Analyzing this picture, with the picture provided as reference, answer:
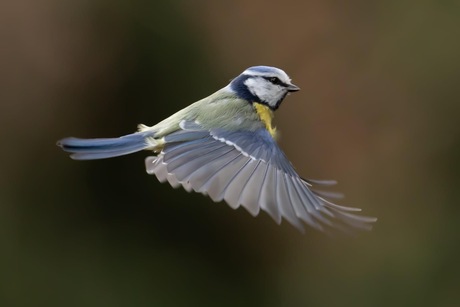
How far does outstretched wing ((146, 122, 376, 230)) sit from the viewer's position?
1922 millimetres

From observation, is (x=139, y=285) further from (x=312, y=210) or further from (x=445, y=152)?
(x=312, y=210)

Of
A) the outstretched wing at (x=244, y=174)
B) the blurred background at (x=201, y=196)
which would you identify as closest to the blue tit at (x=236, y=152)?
the outstretched wing at (x=244, y=174)

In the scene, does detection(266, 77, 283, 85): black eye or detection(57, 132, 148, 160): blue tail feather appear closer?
detection(57, 132, 148, 160): blue tail feather

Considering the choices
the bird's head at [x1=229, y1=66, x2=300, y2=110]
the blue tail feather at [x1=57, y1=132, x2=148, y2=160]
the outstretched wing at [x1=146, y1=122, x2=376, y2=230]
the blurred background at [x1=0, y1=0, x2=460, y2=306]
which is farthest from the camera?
the blurred background at [x1=0, y1=0, x2=460, y2=306]

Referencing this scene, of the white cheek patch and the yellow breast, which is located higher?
the white cheek patch

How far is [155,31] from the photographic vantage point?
12.8 ft

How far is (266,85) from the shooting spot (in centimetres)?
233

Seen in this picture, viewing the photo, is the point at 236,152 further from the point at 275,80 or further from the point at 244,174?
the point at 275,80

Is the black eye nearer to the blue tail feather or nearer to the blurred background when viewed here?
the blue tail feather

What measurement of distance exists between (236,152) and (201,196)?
1732mm

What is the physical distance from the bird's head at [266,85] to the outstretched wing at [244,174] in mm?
94

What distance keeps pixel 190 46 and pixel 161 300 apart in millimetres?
1177

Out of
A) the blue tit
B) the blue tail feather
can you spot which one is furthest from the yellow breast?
the blue tail feather

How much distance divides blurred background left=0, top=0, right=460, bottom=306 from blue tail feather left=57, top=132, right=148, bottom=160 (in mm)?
1623
